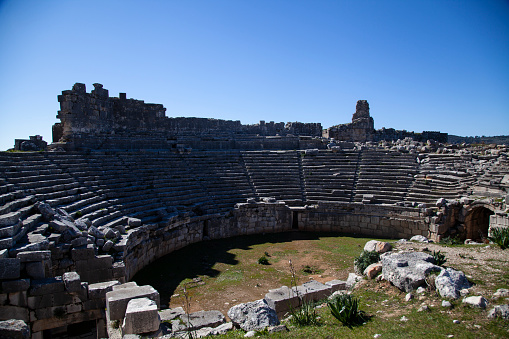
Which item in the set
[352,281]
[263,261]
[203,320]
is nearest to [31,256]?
[203,320]

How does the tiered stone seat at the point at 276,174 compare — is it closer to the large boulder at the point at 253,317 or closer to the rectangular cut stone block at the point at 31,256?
the large boulder at the point at 253,317

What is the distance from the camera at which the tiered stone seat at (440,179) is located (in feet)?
51.0

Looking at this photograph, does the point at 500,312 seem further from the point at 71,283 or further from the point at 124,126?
the point at 124,126

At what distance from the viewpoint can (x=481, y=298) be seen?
5.78m

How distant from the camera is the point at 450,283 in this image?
6.33 metres

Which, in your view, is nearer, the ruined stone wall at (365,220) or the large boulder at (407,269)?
the large boulder at (407,269)

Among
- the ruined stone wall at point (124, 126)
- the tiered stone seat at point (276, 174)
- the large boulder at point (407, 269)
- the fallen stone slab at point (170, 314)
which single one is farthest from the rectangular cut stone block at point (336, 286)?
the ruined stone wall at point (124, 126)

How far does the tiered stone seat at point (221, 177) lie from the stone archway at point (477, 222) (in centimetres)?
978

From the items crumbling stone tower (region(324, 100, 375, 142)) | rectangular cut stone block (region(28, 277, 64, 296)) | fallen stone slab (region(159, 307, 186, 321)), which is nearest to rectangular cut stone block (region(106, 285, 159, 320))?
fallen stone slab (region(159, 307, 186, 321))

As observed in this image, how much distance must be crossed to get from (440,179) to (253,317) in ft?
46.2

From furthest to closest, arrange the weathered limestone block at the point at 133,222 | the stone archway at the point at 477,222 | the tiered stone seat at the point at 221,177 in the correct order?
the tiered stone seat at the point at 221,177 → the stone archway at the point at 477,222 → the weathered limestone block at the point at 133,222

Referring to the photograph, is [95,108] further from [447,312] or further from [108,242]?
[447,312]

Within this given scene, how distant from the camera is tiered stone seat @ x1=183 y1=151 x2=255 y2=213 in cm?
1625

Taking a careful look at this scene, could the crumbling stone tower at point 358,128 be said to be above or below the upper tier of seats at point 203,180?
above
